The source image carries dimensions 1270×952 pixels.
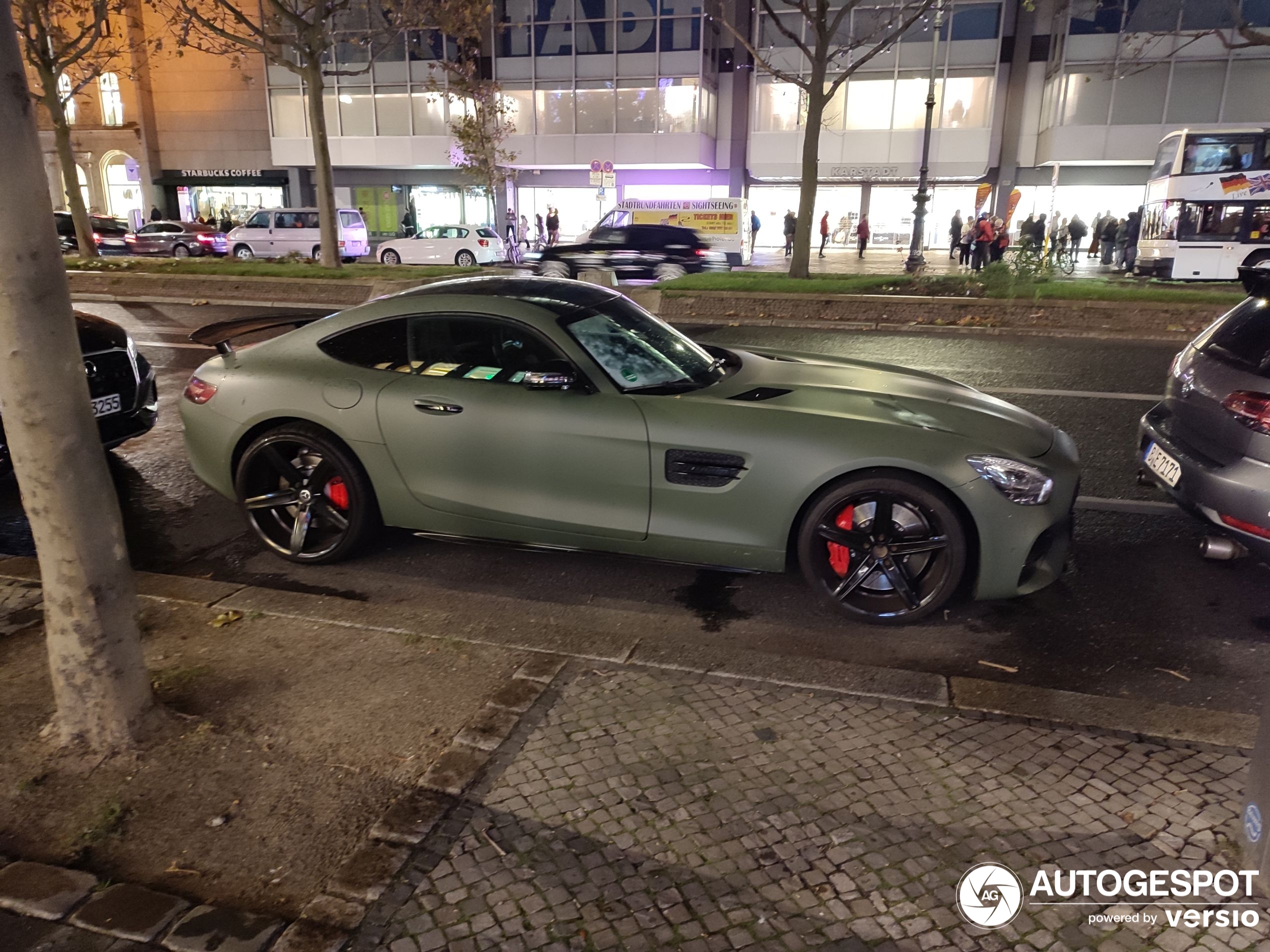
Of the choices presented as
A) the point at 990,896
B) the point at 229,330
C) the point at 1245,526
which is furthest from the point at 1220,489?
the point at 229,330

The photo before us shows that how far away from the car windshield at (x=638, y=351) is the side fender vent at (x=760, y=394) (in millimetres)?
245

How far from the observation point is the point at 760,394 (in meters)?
4.38

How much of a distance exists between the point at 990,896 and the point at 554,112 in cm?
4111

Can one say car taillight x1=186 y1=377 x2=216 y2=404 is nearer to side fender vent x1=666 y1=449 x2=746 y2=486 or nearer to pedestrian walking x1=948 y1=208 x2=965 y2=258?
side fender vent x1=666 y1=449 x2=746 y2=486

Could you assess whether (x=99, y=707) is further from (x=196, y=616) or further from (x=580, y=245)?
(x=580, y=245)

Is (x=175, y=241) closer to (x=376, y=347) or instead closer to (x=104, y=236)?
(x=104, y=236)

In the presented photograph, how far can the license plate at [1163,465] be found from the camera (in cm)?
459

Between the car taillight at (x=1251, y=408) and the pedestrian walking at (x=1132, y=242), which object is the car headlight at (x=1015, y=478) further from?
the pedestrian walking at (x=1132, y=242)

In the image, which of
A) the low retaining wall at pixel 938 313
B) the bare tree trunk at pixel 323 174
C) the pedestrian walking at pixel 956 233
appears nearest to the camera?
the low retaining wall at pixel 938 313

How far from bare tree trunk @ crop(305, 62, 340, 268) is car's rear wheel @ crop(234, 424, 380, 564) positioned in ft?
52.1

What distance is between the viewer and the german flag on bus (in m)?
21.9

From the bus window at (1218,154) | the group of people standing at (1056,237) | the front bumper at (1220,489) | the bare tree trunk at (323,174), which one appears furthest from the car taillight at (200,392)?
the bus window at (1218,154)

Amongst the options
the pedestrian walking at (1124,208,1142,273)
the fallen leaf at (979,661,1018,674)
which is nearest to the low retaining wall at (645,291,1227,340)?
the fallen leaf at (979,661,1018,674)

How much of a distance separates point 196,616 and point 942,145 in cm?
3858
